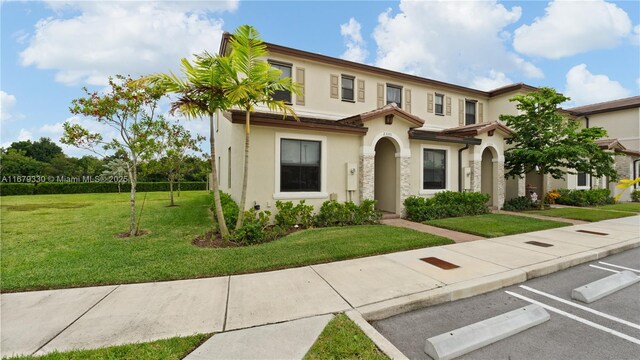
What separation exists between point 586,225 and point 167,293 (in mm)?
13627

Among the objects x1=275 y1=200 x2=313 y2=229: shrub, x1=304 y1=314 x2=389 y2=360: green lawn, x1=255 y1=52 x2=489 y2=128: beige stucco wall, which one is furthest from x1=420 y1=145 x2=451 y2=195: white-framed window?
x1=304 y1=314 x2=389 y2=360: green lawn

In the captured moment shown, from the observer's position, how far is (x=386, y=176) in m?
12.6

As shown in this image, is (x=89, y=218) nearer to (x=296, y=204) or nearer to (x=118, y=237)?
(x=118, y=237)

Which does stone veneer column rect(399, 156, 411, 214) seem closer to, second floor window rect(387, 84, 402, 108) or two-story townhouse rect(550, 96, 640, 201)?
second floor window rect(387, 84, 402, 108)

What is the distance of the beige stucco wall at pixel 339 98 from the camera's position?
12.8 metres

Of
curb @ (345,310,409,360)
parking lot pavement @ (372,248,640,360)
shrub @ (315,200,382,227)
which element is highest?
shrub @ (315,200,382,227)

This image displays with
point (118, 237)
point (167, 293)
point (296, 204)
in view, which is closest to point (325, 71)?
point (296, 204)

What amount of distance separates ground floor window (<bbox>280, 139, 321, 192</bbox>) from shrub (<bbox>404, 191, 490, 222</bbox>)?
4.13 m

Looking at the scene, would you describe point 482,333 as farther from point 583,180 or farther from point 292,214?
point 583,180

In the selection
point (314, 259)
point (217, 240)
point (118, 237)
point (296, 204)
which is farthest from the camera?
point (296, 204)

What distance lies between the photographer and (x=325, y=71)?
522 inches

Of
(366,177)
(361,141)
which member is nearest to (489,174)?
(366,177)

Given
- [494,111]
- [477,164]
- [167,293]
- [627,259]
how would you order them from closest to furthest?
1. [167,293]
2. [627,259]
3. [477,164]
4. [494,111]

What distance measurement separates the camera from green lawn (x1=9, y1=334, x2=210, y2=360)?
2787 mm
